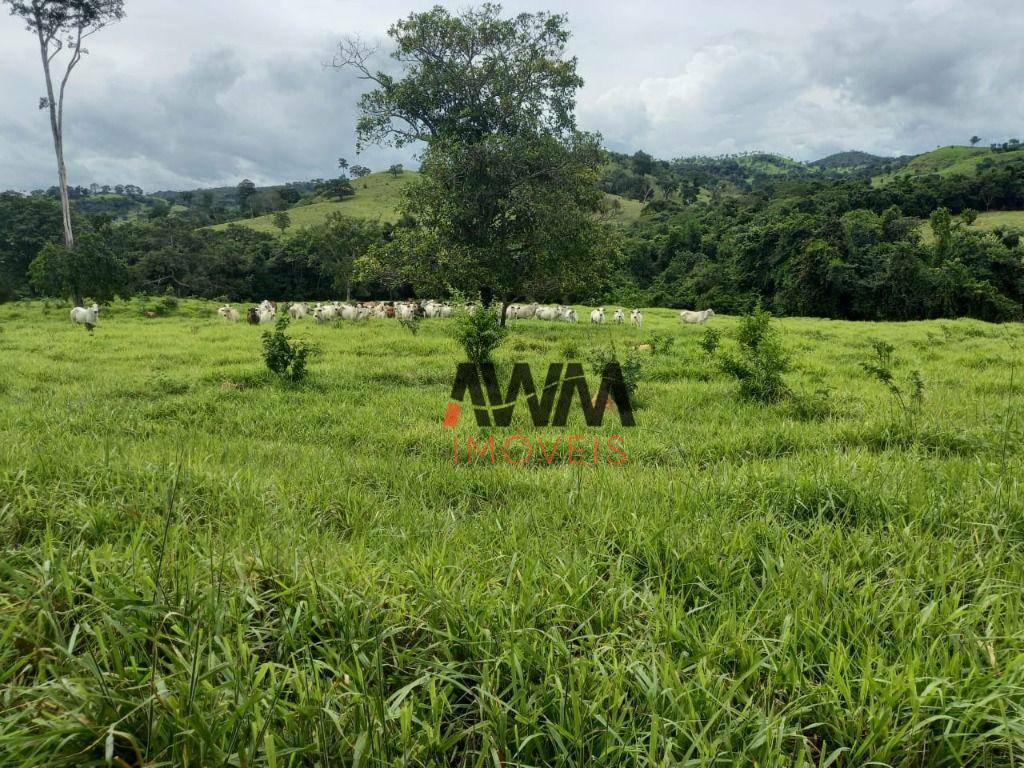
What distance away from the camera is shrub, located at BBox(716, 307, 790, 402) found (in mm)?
7328

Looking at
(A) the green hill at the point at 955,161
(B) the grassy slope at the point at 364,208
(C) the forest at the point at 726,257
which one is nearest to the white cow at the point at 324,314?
(C) the forest at the point at 726,257

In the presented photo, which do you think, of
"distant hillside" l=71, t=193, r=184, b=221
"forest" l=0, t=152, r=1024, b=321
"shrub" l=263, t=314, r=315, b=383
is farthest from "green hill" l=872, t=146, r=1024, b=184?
"distant hillside" l=71, t=193, r=184, b=221

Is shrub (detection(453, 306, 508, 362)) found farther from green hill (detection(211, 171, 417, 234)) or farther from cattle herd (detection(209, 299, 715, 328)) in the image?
green hill (detection(211, 171, 417, 234))

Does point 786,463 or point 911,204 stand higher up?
point 911,204

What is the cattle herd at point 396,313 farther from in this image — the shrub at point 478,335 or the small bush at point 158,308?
the shrub at point 478,335

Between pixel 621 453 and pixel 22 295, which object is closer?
pixel 621 453

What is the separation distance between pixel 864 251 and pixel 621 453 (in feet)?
159

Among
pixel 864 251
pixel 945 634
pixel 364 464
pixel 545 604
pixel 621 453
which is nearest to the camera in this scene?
pixel 945 634

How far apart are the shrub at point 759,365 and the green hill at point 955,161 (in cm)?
9373

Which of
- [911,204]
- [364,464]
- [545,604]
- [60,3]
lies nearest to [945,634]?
[545,604]

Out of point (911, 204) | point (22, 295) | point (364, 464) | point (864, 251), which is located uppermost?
point (911, 204)

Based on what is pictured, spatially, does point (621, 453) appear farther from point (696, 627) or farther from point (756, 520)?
point (696, 627)

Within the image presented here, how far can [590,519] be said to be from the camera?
3.06m

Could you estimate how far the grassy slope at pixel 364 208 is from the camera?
76000 millimetres
